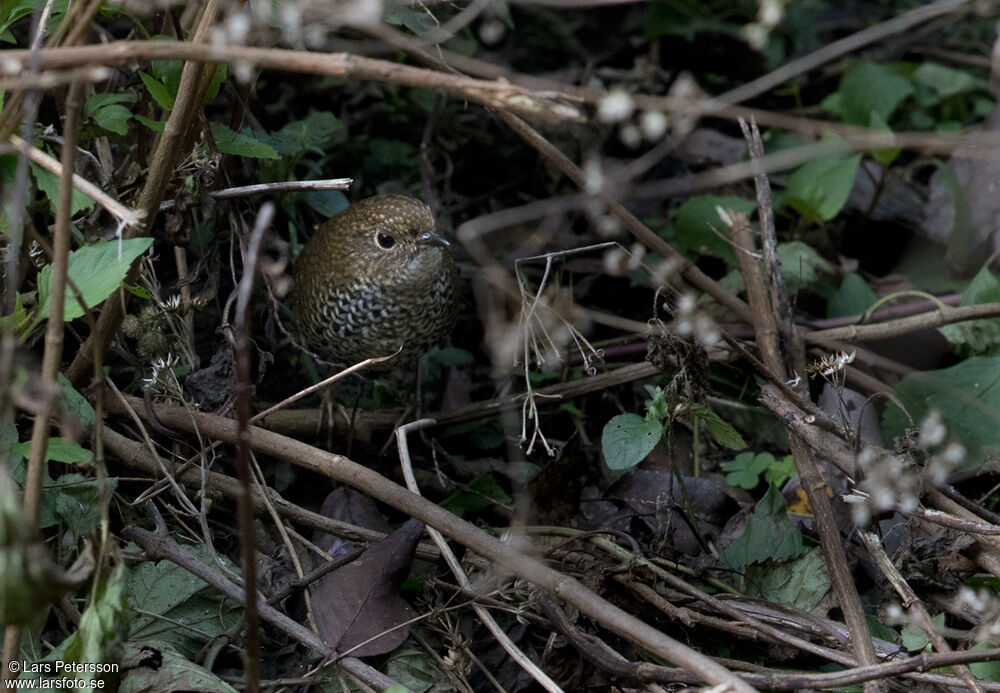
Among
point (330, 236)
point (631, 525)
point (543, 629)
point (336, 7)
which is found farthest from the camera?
point (330, 236)

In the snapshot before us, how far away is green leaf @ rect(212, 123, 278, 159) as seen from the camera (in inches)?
113

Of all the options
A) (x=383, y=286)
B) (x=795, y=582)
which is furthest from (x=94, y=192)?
(x=795, y=582)

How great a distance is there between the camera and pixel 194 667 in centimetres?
250

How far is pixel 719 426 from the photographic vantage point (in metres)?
2.72

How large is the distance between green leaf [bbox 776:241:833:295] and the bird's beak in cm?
138

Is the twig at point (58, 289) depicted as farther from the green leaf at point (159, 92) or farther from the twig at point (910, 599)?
the twig at point (910, 599)

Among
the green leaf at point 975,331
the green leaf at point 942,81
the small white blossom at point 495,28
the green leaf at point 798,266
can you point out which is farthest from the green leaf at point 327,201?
the green leaf at point 942,81

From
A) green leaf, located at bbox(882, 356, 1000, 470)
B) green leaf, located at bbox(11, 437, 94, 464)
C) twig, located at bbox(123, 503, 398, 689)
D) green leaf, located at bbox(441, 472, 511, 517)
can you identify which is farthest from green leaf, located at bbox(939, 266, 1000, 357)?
green leaf, located at bbox(11, 437, 94, 464)

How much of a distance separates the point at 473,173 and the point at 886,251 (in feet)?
6.63

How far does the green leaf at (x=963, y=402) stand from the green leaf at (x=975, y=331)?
21 cm

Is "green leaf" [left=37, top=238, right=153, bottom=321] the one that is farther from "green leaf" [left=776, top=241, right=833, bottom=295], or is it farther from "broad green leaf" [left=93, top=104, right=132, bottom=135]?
"green leaf" [left=776, top=241, right=833, bottom=295]

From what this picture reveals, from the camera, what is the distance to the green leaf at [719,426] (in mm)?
2656

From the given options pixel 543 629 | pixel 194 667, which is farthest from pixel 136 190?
pixel 543 629

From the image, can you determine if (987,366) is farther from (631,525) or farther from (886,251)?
(886,251)
